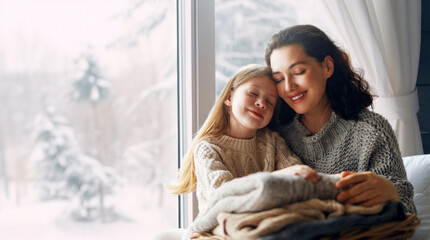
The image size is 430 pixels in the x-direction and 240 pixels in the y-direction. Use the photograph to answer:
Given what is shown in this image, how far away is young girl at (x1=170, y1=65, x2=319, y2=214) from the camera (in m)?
1.26

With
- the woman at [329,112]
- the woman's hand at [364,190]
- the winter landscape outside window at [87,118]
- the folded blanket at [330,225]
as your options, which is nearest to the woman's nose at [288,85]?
the woman at [329,112]

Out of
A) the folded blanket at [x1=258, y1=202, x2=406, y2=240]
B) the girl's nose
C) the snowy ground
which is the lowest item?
the snowy ground

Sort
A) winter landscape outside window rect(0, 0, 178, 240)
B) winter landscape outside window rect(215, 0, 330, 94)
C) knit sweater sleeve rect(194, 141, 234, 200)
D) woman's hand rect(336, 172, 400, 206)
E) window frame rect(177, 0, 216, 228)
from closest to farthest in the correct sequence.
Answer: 1. woman's hand rect(336, 172, 400, 206)
2. knit sweater sleeve rect(194, 141, 234, 200)
3. winter landscape outside window rect(0, 0, 178, 240)
4. window frame rect(177, 0, 216, 228)
5. winter landscape outside window rect(215, 0, 330, 94)

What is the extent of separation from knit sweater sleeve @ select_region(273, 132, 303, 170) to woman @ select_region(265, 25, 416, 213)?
46 mm

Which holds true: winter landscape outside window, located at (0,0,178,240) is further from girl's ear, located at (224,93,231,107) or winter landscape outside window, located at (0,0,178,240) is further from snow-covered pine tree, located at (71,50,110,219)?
girl's ear, located at (224,93,231,107)

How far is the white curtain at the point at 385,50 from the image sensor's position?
1817mm

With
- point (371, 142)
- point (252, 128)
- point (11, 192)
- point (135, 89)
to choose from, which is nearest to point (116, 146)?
point (135, 89)

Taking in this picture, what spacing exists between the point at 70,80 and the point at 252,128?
70 cm

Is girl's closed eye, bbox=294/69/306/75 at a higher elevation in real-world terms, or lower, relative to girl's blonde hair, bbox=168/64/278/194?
higher

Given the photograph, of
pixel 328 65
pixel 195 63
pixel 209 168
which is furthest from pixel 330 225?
pixel 195 63

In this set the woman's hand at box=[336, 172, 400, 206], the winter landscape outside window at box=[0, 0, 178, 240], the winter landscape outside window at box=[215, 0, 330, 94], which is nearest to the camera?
the woman's hand at box=[336, 172, 400, 206]

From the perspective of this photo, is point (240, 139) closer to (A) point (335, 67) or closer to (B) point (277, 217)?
(A) point (335, 67)

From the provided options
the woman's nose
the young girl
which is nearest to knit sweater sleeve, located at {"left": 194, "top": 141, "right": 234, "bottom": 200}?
the young girl

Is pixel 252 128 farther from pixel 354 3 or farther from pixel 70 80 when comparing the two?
pixel 354 3
